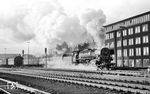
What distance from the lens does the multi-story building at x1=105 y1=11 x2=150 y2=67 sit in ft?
250

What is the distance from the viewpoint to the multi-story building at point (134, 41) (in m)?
76.1

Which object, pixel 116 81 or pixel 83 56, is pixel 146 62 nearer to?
pixel 83 56

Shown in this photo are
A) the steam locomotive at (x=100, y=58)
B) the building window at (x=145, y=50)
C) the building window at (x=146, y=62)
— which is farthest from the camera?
the building window at (x=145, y=50)

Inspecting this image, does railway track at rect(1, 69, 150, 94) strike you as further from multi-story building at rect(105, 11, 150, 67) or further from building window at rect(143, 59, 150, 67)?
building window at rect(143, 59, 150, 67)

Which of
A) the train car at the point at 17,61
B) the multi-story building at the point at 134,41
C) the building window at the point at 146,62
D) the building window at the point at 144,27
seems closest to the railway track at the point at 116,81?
the multi-story building at the point at 134,41

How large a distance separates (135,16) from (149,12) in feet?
22.8

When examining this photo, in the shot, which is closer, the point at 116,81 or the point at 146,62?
the point at 116,81

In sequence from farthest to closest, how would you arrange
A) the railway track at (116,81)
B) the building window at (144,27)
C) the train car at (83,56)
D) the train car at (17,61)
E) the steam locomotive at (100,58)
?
1. the train car at (17,61)
2. the building window at (144,27)
3. the train car at (83,56)
4. the steam locomotive at (100,58)
5. the railway track at (116,81)

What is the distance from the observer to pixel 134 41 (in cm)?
8212

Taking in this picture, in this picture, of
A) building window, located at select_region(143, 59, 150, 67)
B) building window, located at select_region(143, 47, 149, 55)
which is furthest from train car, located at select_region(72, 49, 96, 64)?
building window, located at select_region(143, 47, 149, 55)

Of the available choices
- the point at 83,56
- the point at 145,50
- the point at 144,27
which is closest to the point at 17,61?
the point at 145,50

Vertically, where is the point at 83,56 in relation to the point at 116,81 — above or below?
above

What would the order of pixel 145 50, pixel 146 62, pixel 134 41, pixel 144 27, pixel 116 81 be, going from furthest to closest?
pixel 134 41
pixel 144 27
pixel 145 50
pixel 146 62
pixel 116 81

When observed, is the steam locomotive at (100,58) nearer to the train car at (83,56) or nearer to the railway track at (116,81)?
the train car at (83,56)
